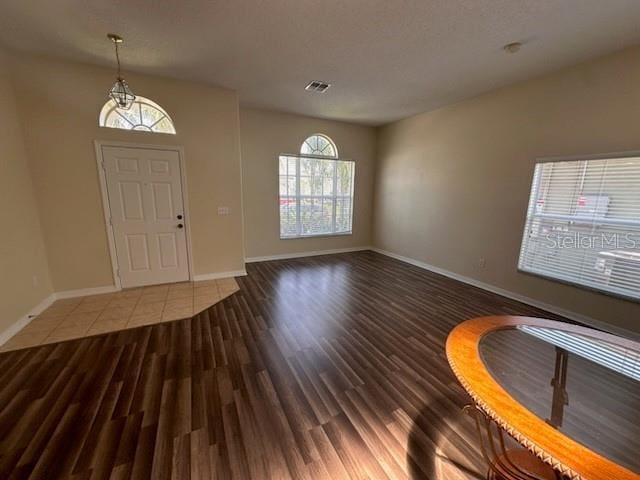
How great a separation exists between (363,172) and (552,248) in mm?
3952

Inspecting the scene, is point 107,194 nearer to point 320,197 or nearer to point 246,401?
point 246,401

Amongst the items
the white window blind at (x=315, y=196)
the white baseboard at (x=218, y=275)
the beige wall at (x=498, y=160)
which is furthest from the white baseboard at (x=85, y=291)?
the beige wall at (x=498, y=160)

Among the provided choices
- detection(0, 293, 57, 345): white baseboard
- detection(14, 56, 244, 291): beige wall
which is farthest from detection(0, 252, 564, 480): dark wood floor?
detection(14, 56, 244, 291): beige wall

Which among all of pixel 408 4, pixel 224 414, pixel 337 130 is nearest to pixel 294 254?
pixel 337 130

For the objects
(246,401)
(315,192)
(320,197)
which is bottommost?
(246,401)

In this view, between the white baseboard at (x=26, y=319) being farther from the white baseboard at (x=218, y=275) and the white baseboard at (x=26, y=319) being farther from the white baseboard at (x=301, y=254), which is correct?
the white baseboard at (x=301, y=254)

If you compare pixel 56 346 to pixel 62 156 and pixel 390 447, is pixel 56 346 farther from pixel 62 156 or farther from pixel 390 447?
pixel 390 447

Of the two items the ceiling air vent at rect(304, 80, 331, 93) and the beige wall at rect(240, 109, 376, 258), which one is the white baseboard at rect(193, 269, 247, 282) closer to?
the beige wall at rect(240, 109, 376, 258)

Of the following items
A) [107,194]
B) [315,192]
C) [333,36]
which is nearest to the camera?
[333,36]

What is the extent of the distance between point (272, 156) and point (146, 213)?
8.20 feet

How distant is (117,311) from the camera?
3.06 metres

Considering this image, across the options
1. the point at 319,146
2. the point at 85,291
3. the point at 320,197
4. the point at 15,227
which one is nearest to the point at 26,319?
the point at 85,291

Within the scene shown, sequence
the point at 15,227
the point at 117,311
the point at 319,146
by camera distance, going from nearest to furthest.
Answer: the point at 15,227
the point at 117,311
the point at 319,146

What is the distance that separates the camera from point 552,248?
3.19 m
